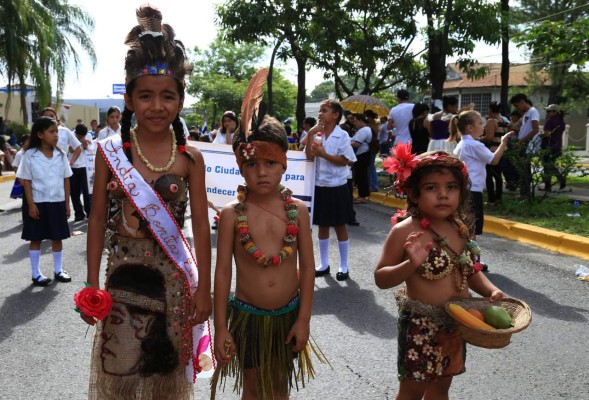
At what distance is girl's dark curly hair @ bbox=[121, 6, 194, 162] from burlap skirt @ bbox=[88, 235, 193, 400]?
46cm

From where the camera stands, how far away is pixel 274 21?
613 inches

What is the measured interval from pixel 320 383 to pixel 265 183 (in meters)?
1.66

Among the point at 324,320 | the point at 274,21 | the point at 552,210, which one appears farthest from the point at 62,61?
the point at 324,320

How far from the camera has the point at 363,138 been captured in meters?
11.9

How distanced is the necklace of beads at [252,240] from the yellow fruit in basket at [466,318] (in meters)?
0.75

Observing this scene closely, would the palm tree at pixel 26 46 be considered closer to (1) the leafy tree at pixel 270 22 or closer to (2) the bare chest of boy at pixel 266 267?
(1) the leafy tree at pixel 270 22

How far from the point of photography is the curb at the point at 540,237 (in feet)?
24.1

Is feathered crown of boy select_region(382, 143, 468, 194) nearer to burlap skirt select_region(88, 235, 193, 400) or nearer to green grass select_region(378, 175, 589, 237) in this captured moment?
burlap skirt select_region(88, 235, 193, 400)

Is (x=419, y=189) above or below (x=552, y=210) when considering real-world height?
above

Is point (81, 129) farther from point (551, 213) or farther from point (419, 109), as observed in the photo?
point (551, 213)

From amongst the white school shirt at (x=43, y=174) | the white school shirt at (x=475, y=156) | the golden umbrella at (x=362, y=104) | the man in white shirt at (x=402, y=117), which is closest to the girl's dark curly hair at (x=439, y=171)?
the white school shirt at (x=475, y=156)

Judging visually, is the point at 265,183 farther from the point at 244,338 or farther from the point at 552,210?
the point at 552,210

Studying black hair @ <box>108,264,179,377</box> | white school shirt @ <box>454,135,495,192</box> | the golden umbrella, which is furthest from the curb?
the golden umbrella

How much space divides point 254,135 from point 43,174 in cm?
447
